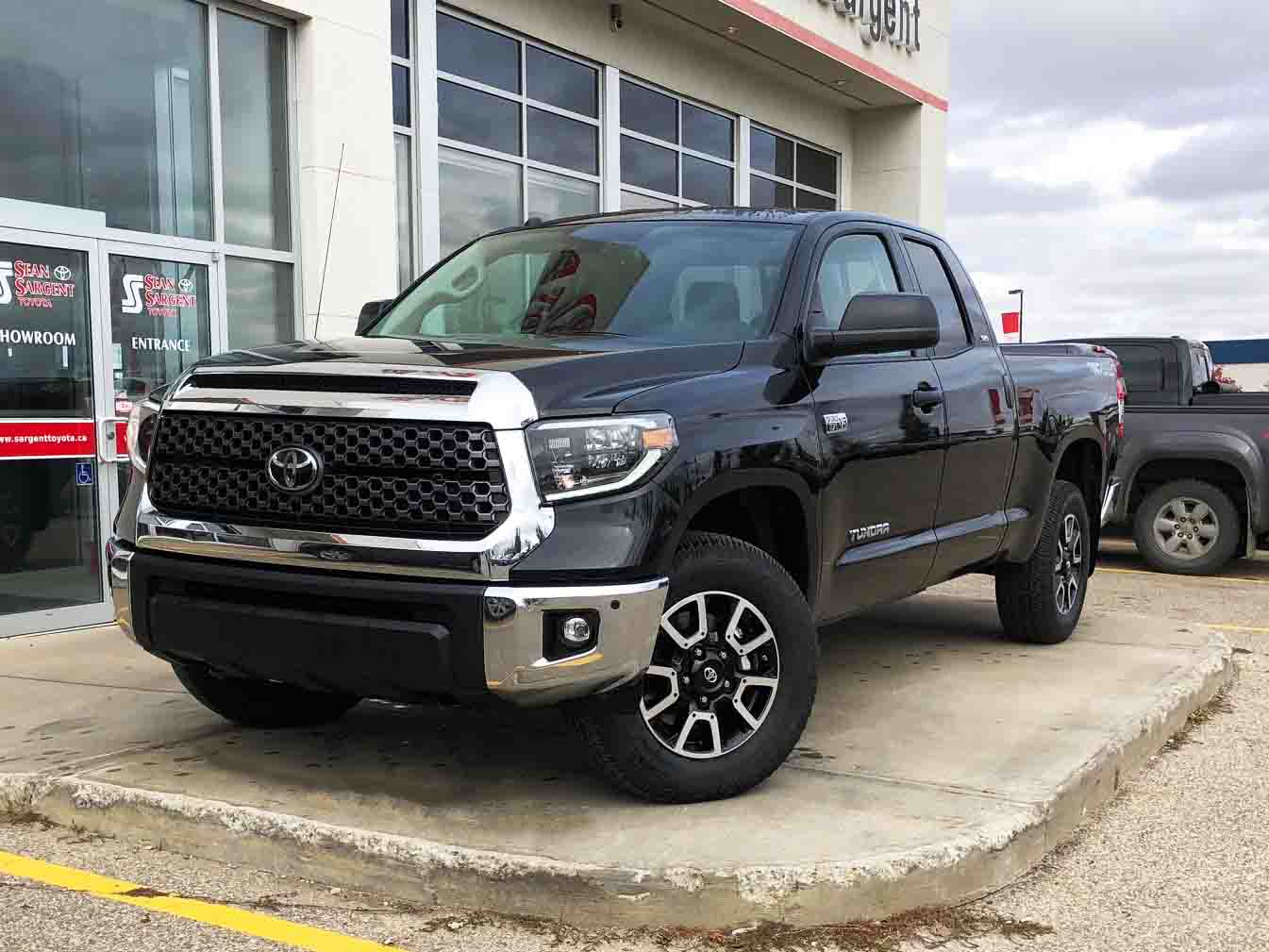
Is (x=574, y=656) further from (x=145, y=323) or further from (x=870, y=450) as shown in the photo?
(x=145, y=323)

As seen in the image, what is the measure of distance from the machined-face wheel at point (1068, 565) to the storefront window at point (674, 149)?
9.32m

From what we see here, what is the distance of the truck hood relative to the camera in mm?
3781

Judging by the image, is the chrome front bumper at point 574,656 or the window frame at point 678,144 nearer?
the chrome front bumper at point 574,656

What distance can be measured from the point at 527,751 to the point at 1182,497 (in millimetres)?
7963

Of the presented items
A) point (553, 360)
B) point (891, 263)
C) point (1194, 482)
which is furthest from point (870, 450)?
point (1194, 482)

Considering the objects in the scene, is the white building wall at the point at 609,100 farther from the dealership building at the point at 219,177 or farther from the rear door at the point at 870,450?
the rear door at the point at 870,450

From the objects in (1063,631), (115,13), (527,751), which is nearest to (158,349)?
(115,13)

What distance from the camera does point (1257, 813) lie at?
450 cm

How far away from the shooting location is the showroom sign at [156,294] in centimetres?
867

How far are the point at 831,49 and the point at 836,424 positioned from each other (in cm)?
1344

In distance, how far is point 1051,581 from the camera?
6699 mm

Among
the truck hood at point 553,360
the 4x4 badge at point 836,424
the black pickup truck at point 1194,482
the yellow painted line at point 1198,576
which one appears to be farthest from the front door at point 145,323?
the yellow painted line at point 1198,576

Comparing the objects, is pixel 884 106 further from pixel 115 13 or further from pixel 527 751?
pixel 527 751

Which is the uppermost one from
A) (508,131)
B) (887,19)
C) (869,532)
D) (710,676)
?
(887,19)
